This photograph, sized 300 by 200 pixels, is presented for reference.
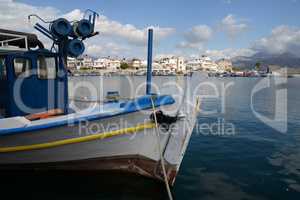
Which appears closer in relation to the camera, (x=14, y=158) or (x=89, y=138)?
(x=89, y=138)

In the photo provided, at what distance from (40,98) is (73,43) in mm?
1922

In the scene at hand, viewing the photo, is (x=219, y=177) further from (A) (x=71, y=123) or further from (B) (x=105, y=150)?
(A) (x=71, y=123)

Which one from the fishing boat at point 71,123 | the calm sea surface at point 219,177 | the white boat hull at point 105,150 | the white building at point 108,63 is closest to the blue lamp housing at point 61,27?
the fishing boat at point 71,123

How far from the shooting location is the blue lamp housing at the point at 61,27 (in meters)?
7.74

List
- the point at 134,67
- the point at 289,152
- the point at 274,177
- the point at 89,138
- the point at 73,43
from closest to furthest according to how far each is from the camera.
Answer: the point at 89,138 → the point at 73,43 → the point at 274,177 → the point at 289,152 → the point at 134,67

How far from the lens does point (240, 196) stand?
288 inches

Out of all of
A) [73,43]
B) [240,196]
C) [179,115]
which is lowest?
[240,196]

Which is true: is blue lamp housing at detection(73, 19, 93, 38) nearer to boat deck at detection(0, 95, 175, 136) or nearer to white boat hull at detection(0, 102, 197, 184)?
boat deck at detection(0, 95, 175, 136)

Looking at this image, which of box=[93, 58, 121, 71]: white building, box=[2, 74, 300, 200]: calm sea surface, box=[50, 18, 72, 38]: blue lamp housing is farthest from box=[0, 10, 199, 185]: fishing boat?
box=[93, 58, 121, 71]: white building

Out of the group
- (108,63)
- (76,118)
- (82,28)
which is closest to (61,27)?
(82,28)

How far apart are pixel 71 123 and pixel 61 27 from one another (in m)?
2.97

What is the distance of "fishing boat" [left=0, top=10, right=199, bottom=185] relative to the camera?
680 centimetres

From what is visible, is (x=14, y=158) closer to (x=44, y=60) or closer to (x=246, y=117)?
(x=44, y=60)

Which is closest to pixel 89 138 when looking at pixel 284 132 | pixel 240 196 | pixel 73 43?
pixel 73 43
